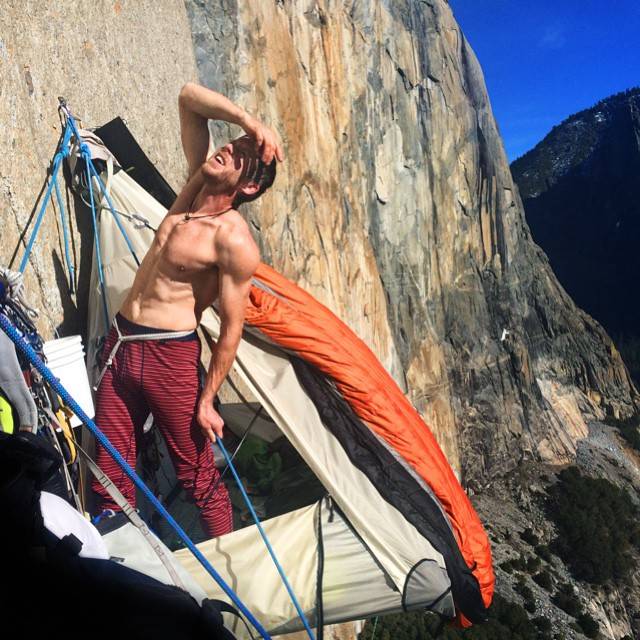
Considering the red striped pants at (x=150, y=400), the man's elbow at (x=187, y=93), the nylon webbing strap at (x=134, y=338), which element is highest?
the man's elbow at (x=187, y=93)

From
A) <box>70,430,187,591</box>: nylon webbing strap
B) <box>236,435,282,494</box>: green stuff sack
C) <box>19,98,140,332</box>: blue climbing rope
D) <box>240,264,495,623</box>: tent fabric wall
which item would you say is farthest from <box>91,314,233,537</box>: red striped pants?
<box>236,435,282,494</box>: green stuff sack

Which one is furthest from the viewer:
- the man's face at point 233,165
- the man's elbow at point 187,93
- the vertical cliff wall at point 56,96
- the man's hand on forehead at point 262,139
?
the vertical cliff wall at point 56,96

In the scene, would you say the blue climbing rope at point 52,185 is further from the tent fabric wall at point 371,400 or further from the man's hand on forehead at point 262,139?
the man's hand on forehead at point 262,139

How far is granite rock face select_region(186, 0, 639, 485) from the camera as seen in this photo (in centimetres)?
1094

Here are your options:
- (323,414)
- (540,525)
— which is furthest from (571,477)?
(323,414)

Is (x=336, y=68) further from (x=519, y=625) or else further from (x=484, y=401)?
(x=519, y=625)

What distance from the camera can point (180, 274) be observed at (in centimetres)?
Answer: 232

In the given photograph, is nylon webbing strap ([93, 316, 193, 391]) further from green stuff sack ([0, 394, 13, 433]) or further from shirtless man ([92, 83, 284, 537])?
green stuff sack ([0, 394, 13, 433])

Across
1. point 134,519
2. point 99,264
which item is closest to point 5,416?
point 134,519

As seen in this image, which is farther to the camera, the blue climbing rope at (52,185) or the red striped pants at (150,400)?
the blue climbing rope at (52,185)

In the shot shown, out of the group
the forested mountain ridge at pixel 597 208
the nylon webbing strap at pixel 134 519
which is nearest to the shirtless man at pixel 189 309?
the nylon webbing strap at pixel 134 519

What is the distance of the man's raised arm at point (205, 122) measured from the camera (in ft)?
6.73

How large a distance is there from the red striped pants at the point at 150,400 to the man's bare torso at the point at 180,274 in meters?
0.07

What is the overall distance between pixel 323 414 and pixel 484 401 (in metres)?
25.9
